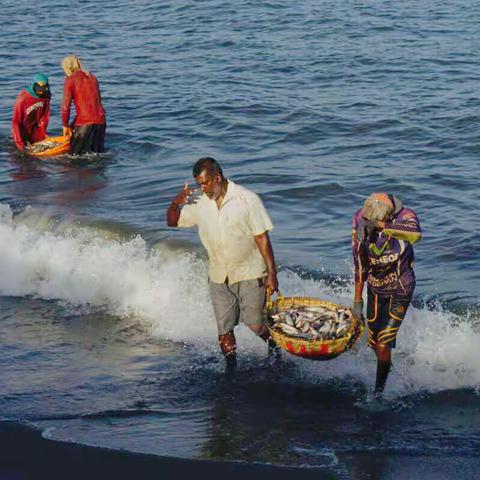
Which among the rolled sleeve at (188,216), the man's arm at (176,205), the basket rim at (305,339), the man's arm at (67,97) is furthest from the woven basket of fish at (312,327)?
the man's arm at (67,97)

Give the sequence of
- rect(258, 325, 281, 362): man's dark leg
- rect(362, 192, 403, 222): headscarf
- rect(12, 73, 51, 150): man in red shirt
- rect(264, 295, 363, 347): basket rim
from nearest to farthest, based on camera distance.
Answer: rect(362, 192, 403, 222): headscarf, rect(264, 295, 363, 347): basket rim, rect(258, 325, 281, 362): man's dark leg, rect(12, 73, 51, 150): man in red shirt

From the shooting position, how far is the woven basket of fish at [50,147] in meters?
17.2

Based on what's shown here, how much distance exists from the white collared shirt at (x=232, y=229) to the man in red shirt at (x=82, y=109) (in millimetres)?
8106

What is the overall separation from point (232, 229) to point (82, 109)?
8868mm

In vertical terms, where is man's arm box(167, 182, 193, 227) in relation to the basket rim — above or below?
above

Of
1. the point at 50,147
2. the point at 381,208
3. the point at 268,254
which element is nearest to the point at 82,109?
the point at 50,147

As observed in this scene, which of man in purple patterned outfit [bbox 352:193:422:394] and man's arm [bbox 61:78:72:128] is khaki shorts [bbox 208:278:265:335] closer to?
man in purple patterned outfit [bbox 352:193:422:394]

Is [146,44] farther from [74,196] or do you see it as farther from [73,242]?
[73,242]

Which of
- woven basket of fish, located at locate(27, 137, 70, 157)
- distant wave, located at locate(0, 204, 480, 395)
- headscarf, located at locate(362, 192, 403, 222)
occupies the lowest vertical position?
distant wave, located at locate(0, 204, 480, 395)

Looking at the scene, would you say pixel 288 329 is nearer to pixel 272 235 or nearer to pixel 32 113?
pixel 272 235

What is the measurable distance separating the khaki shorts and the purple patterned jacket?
0.86 meters

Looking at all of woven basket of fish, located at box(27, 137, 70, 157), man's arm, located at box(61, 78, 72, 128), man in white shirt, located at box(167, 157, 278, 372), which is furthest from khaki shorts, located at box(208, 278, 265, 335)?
woven basket of fish, located at box(27, 137, 70, 157)

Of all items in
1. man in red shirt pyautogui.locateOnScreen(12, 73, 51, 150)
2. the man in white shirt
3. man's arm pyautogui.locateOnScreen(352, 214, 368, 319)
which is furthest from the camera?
man in red shirt pyautogui.locateOnScreen(12, 73, 51, 150)

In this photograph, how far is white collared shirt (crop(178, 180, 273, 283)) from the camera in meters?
8.20
